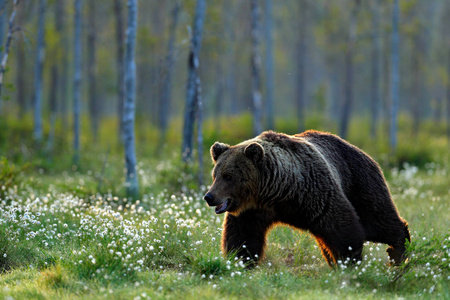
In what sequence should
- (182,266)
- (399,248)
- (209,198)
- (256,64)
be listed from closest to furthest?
1. (209,198)
2. (182,266)
3. (399,248)
4. (256,64)

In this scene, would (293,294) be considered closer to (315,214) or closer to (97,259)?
(315,214)

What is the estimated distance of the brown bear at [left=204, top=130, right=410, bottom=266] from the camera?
522 cm

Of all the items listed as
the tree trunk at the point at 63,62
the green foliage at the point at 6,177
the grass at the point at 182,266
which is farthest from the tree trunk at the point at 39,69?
the grass at the point at 182,266

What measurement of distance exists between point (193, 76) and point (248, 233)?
670 cm

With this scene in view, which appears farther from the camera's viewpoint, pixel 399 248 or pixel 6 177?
pixel 6 177

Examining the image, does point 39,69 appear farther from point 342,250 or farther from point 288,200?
point 342,250

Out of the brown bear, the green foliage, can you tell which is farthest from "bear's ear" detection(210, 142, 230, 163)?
the green foliage

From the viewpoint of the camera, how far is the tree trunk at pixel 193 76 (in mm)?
10742

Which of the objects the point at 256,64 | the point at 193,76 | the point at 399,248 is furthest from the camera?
the point at 256,64

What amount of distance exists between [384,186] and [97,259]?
356 centimetres

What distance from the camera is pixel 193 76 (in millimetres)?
11484

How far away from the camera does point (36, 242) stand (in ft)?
20.4

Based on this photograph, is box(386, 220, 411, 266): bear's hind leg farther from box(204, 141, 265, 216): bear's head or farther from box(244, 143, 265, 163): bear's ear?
box(244, 143, 265, 163): bear's ear

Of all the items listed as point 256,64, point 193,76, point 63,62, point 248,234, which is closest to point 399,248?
point 248,234
